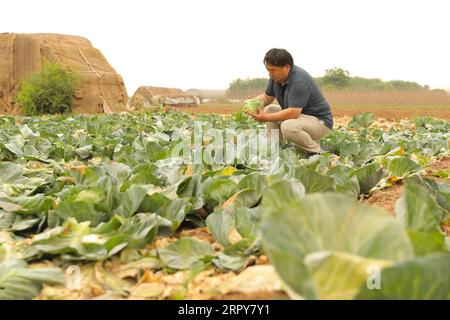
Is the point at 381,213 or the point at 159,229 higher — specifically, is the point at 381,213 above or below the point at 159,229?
above

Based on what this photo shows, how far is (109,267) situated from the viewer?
2.03 m

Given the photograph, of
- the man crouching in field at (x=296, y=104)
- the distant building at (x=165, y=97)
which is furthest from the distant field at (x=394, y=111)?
the man crouching in field at (x=296, y=104)

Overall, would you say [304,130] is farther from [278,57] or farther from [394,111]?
[394,111]

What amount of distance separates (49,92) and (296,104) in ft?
54.4

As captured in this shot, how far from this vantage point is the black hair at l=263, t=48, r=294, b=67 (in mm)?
4709

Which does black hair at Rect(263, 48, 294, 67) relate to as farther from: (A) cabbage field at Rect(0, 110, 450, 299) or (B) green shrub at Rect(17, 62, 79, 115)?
A: (B) green shrub at Rect(17, 62, 79, 115)

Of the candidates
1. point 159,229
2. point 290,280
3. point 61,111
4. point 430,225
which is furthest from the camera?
point 61,111

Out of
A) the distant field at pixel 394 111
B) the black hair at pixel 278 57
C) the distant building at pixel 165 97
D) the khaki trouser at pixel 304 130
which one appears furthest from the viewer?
the distant building at pixel 165 97

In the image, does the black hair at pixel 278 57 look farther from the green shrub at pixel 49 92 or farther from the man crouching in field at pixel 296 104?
the green shrub at pixel 49 92

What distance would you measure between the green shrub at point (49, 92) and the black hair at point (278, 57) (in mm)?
16306

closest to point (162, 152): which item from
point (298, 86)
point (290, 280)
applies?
point (298, 86)

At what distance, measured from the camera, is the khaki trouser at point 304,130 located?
4.98 meters
